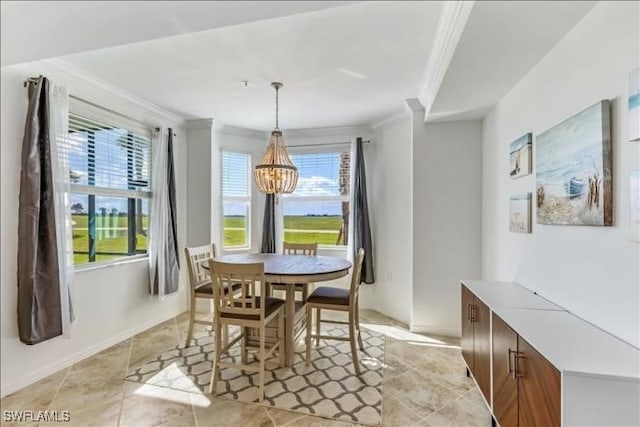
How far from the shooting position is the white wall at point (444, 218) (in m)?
3.43

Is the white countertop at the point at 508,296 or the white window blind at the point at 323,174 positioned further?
the white window blind at the point at 323,174

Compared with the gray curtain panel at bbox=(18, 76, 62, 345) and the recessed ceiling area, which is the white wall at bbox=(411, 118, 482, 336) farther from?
the gray curtain panel at bbox=(18, 76, 62, 345)

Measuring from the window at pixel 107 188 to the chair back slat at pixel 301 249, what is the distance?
166 centimetres

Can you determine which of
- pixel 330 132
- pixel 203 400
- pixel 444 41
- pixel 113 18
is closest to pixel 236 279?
pixel 203 400

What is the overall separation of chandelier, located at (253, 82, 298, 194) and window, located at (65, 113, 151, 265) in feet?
5.00

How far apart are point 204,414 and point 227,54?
2.56 meters

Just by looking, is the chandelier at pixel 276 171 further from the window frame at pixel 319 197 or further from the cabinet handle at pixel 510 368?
the cabinet handle at pixel 510 368

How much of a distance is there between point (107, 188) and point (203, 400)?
2.29 meters

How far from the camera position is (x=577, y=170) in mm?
1670

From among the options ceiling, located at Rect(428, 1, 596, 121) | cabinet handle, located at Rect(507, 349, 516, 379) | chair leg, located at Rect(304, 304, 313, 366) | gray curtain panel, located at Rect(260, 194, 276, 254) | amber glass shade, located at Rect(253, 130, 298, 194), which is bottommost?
chair leg, located at Rect(304, 304, 313, 366)

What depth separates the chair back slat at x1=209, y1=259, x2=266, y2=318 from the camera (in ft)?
7.56

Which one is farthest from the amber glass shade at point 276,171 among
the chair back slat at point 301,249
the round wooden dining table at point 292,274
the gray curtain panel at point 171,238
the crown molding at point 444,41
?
the crown molding at point 444,41

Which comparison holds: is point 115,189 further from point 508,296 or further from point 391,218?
point 508,296

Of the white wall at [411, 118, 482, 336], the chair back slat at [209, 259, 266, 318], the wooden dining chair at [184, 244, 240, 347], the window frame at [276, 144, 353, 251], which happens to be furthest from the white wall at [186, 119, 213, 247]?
the white wall at [411, 118, 482, 336]
